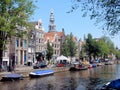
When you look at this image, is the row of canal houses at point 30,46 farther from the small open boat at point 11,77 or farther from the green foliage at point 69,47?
the small open boat at point 11,77

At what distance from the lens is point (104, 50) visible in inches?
5807

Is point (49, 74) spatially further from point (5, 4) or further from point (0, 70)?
point (5, 4)

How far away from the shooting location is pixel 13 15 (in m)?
53.2

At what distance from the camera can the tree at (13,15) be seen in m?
51.8

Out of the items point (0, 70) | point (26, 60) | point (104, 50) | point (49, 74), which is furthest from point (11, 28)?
point (104, 50)

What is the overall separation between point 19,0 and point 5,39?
7.11 meters

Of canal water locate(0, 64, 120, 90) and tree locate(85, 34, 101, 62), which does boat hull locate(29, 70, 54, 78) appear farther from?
tree locate(85, 34, 101, 62)

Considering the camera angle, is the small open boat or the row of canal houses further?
the row of canal houses

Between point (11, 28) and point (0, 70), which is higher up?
point (11, 28)

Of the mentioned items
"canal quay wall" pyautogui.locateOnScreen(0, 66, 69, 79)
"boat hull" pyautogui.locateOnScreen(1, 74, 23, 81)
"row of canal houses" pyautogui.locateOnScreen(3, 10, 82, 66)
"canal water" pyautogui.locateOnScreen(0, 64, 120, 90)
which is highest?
"row of canal houses" pyautogui.locateOnScreen(3, 10, 82, 66)

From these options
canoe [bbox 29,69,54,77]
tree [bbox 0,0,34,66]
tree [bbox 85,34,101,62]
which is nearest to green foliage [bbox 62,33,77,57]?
tree [bbox 85,34,101,62]

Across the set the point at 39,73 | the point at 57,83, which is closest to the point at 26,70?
the point at 39,73

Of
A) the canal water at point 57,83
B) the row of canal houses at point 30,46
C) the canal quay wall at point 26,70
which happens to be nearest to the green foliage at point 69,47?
the row of canal houses at point 30,46

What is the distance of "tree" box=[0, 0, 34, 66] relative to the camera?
51.8 meters
